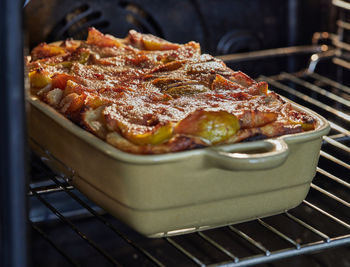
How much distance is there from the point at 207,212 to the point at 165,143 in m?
0.11

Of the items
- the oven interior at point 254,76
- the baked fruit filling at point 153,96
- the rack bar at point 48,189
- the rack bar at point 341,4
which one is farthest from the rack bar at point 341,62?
the rack bar at point 48,189

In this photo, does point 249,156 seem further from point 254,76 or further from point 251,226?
point 254,76

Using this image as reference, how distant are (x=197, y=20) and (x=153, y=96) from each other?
601 millimetres

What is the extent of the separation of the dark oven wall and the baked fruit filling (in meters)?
0.18

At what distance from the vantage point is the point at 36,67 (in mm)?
983

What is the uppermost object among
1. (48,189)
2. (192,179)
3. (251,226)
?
(192,179)

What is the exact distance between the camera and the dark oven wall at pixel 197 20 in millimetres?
1292

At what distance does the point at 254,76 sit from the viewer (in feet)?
5.02

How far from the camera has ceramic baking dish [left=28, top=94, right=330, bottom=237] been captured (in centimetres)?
70

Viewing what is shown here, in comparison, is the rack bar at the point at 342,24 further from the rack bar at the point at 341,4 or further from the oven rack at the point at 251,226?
the oven rack at the point at 251,226

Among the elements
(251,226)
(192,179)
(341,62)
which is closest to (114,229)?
(192,179)

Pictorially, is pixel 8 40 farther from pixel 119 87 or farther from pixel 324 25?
pixel 324 25

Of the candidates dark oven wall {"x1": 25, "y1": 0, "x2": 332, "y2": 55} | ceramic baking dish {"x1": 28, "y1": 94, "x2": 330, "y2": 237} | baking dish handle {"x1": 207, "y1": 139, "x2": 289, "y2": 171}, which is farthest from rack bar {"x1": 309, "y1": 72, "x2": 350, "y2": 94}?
baking dish handle {"x1": 207, "y1": 139, "x2": 289, "y2": 171}

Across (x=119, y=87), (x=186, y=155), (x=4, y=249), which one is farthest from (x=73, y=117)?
(x=4, y=249)
